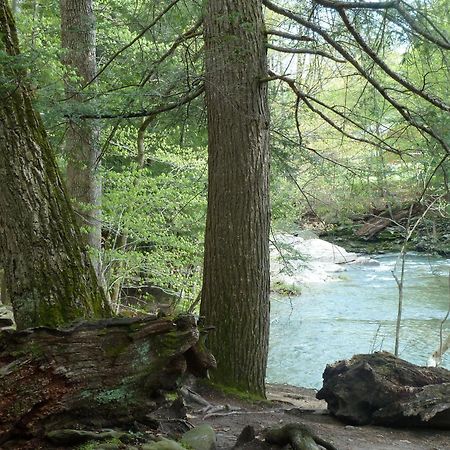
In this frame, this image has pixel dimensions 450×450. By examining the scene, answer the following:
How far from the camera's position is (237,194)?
16.9 ft

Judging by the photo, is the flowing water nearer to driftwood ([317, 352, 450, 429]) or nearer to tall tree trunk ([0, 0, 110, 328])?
driftwood ([317, 352, 450, 429])

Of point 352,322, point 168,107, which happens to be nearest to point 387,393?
point 168,107

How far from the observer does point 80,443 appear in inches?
103

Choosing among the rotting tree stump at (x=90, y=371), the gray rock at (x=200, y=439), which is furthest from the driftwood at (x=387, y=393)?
the rotting tree stump at (x=90, y=371)

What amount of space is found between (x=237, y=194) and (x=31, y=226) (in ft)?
7.35

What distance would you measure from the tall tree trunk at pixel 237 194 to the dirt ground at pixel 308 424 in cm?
36

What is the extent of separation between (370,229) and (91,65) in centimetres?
1874

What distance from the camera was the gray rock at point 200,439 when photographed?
3.00 meters

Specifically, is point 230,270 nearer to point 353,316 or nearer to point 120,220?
point 120,220

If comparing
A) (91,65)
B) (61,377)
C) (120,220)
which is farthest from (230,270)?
(120,220)

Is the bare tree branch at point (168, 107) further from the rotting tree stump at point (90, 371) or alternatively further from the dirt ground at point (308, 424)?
the rotting tree stump at point (90, 371)

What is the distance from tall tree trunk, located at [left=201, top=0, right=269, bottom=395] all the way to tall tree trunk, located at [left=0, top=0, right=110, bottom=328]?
1885mm

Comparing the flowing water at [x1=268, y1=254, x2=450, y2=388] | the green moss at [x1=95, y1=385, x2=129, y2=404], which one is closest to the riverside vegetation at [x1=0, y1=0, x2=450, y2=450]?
the green moss at [x1=95, y1=385, x2=129, y2=404]

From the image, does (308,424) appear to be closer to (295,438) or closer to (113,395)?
(295,438)
